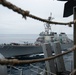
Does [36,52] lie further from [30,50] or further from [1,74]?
[1,74]

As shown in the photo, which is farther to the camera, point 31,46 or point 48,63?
point 31,46

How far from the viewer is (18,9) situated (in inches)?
81.0

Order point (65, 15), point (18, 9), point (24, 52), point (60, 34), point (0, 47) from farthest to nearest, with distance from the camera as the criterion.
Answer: point (60, 34)
point (24, 52)
point (0, 47)
point (65, 15)
point (18, 9)

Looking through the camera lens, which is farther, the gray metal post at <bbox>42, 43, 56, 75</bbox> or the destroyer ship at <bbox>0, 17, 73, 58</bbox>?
the destroyer ship at <bbox>0, 17, 73, 58</bbox>

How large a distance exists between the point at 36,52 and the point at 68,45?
7479 millimetres

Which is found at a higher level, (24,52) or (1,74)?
(1,74)

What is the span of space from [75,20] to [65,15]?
0.97 metres

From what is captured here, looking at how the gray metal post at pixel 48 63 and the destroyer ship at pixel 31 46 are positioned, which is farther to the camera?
the destroyer ship at pixel 31 46

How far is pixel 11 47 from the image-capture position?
33.9 m

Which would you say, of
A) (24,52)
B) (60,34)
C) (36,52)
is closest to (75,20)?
(24,52)

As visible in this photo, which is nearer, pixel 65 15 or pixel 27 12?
pixel 27 12

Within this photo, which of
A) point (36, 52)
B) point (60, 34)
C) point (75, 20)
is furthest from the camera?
point (60, 34)

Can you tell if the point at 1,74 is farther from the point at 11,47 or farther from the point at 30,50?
the point at 30,50

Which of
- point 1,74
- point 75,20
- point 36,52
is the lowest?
point 36,52
